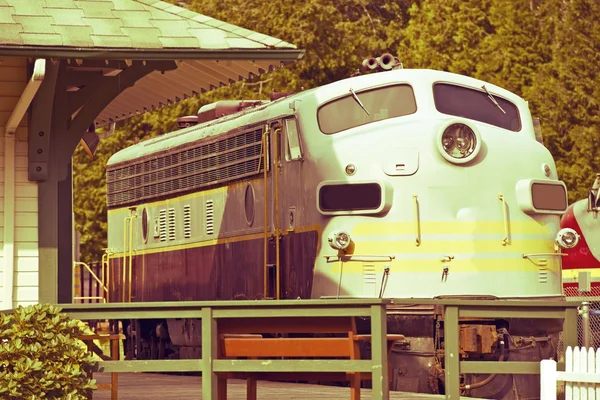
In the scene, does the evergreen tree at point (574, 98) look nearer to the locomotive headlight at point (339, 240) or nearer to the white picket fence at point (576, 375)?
the locomotive headlight at point (339, 240)

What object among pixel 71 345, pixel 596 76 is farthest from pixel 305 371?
pixel 596 76

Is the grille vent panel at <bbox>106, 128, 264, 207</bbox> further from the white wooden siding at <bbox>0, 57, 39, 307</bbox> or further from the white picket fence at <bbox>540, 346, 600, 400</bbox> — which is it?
the white picket fence at <bbox>540, 346, 600, 400</bbox>

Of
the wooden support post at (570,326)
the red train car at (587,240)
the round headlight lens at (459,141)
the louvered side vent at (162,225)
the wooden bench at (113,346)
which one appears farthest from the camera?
the red train car at (587,240)

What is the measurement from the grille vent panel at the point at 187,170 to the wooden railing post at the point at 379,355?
22.8 ft

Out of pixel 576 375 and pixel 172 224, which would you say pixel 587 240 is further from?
pixel 576 375

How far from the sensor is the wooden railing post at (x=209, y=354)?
12820mm

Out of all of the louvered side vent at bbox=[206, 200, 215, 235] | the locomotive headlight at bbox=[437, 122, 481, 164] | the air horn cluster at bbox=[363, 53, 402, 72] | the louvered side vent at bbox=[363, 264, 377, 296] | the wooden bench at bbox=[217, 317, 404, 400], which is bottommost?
the wooden bench at bbox=[217, 317, 404, 400]

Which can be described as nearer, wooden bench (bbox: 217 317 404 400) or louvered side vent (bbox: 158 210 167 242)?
wooden bench (bbox: 217 317 404 400)

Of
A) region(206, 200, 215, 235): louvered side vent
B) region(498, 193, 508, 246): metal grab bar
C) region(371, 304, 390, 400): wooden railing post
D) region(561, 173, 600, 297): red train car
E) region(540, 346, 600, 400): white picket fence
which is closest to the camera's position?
region(540, 346, 600, 400): white picket fence

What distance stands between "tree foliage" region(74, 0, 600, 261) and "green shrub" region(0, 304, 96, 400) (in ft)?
83.3

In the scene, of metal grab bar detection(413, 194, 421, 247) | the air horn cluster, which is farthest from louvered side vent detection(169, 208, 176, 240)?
metal grab bar detection(413, 194, 421, 247)

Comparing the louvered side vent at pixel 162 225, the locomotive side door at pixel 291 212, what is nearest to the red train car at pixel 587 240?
the louvered side vent at pixel 162 225

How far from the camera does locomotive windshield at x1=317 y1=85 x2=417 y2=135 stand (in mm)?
18344

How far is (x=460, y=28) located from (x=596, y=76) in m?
4.09
